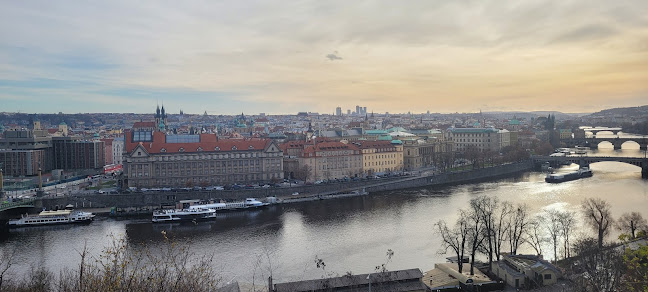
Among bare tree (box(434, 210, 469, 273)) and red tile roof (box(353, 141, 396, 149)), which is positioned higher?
red tile roof (box(353, 141, 396, 149))

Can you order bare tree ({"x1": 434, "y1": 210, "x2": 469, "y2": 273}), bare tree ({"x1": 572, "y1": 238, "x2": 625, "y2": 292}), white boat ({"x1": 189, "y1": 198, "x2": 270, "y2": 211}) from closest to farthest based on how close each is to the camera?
bare tree ({"x1": 572, "y1": 238, "x2": 625, "y2": 292})
bare tree ({"x1": 434, "y1": 210, "x2": 469, "y2": 273})
white boat ({"x1": 189, "y1": 198, "x2": 270, "y2": 211})

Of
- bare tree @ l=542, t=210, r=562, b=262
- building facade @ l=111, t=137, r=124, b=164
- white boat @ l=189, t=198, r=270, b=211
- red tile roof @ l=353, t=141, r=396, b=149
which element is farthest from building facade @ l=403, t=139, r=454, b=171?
building facade @ l=111, t=137, r=124, b=164

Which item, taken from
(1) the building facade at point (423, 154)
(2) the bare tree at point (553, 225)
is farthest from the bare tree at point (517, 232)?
(1) the building facade at point (423, 154)

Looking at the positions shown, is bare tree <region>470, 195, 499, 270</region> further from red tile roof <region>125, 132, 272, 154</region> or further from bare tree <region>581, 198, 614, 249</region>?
red tile roof <region>125, 132, 272, 154</region>

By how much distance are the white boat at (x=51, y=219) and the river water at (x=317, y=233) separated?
2.05ft

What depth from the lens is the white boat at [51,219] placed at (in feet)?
87.5

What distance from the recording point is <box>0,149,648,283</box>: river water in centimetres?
1911

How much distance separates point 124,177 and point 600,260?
Answer: 93.1 feet

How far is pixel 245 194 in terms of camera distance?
33.2 m

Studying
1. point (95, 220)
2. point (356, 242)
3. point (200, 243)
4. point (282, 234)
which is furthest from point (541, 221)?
point (95, 220)

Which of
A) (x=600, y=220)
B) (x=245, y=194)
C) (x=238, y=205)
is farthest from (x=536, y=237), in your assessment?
(x=245, y=194)

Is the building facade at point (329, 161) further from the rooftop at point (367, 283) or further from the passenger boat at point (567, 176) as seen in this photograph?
the rooftop at point (367, 283)

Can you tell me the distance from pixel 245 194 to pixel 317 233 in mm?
10144

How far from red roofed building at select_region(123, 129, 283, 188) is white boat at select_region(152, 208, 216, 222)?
782 centimetres
